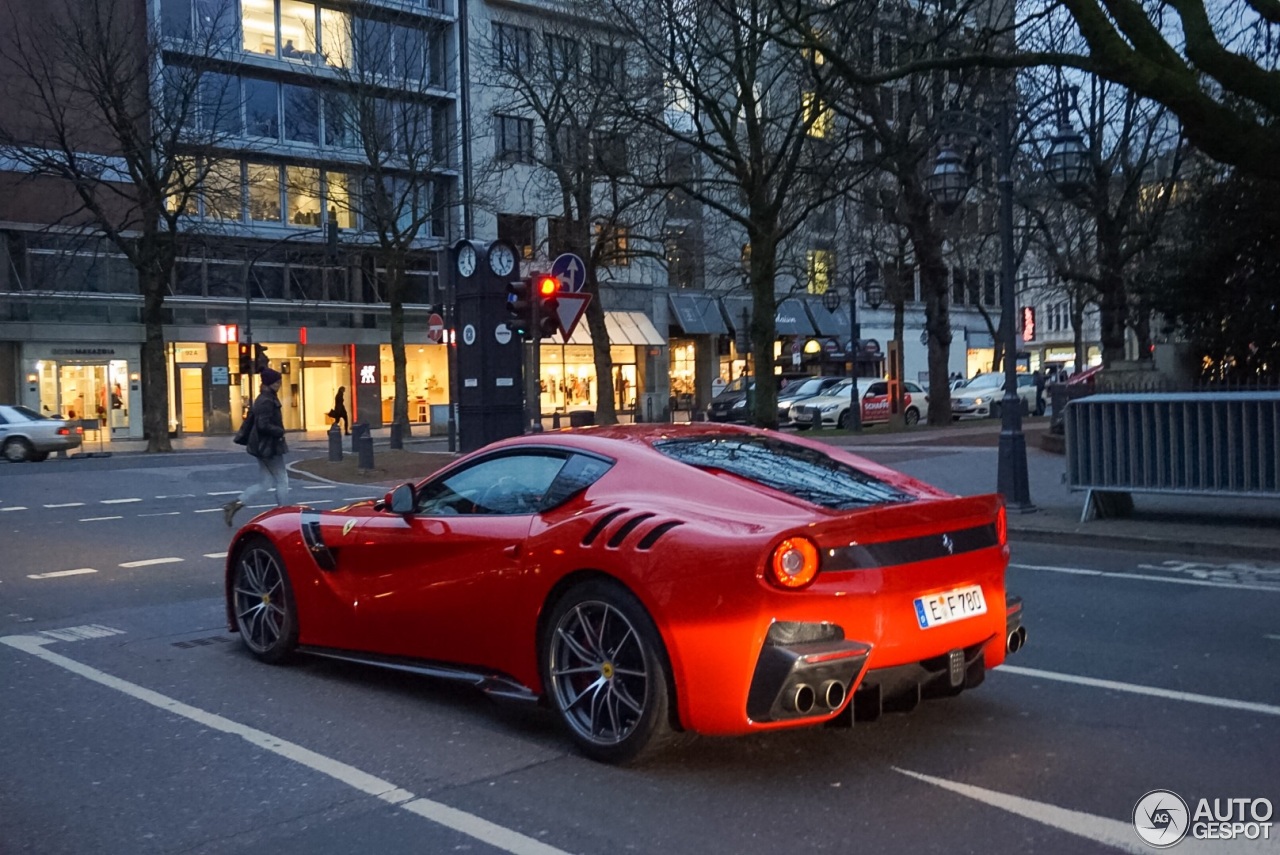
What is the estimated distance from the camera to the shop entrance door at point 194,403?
4516 centimetres

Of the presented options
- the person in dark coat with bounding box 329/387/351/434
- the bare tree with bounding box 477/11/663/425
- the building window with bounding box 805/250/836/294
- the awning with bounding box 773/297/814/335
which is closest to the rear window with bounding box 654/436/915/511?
the bare tree with bounding box 477/11/663/425

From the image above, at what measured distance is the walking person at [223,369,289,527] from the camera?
15.3m

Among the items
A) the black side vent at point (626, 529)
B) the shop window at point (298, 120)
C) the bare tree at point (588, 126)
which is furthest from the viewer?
the shop window at point (298, 120)

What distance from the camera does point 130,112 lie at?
36.4m

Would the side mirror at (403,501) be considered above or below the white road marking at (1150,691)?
above

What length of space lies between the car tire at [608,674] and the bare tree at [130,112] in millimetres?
29975

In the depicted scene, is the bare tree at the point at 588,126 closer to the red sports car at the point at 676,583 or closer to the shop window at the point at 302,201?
the shop window at the point at 302,201

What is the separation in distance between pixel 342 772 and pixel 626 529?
1.55 meters

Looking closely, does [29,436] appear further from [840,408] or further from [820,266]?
[820,266]

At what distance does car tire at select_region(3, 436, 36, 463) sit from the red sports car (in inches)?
1111

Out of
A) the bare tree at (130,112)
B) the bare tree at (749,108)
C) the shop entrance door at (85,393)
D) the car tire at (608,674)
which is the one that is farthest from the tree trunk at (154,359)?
the car tire at (608,674)

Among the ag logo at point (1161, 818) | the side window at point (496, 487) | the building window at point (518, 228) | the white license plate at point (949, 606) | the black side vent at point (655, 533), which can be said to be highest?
the building window at point (518, 228)

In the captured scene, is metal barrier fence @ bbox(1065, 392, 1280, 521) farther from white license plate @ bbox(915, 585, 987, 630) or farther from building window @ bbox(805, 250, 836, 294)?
building window @ bbox(805, 250, 836, 294)

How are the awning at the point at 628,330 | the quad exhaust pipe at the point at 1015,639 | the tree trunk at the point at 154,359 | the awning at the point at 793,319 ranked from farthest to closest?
the awning at the point at 793,319 → the awning at the point at 628,330 → the tree trunk at the point at 154,359 → the quad exhaust pipe at the point at 1015,639
